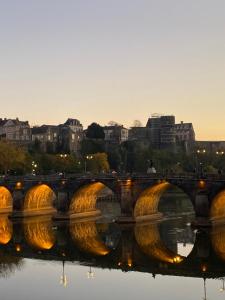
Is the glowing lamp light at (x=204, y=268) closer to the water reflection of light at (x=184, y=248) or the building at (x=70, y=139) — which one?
the water reflection of light at (x=184, y=248)

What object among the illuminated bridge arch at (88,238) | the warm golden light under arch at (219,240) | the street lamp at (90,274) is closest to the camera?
the street lamp at (90,274)

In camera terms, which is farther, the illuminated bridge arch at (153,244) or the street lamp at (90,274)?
the illuminated bridge arch at (153,244)

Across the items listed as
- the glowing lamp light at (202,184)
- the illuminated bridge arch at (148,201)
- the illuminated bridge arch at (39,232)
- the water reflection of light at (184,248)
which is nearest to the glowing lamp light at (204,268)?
the water reflection of light at (184,248)

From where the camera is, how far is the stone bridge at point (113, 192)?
72.6 meters

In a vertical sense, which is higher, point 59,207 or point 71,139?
point 71,139

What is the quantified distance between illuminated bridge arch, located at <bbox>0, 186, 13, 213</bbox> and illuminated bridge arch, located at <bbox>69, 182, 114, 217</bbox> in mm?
15289

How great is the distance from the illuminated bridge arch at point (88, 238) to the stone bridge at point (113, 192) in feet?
16.7

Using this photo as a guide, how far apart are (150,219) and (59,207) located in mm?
14195

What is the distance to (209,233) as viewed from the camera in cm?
6681

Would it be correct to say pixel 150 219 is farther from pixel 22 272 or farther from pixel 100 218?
pixel 22 272

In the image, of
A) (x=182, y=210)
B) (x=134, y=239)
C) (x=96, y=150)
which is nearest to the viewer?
(x=134, y=239)

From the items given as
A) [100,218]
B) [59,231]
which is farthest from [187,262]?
[100,218]

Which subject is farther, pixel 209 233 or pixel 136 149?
pixel 136 149

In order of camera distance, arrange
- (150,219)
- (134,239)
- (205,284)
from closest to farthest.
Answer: (205,284) → (134,239) → (150,219)
